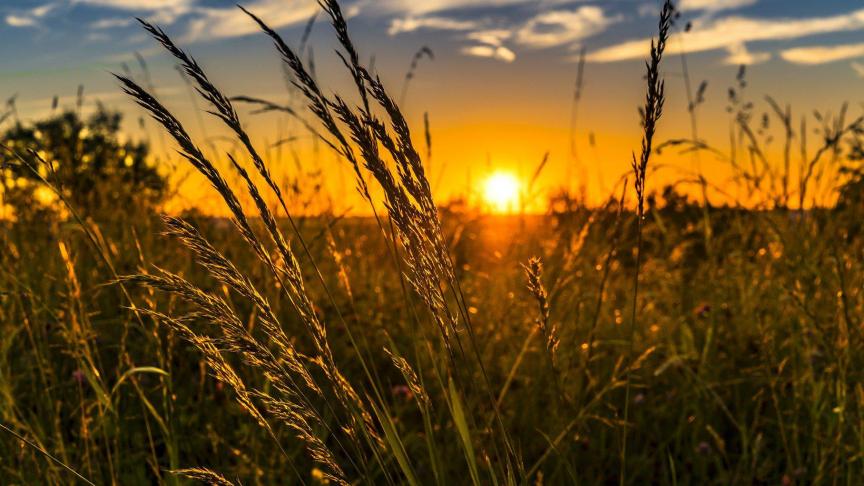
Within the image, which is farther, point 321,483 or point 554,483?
point 554,483

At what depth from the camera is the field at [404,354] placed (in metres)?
1.17

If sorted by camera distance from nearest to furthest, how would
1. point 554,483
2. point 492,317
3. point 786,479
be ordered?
point 786,479, point 554,483, point 492,317

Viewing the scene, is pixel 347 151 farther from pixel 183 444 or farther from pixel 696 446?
pixel 696 446

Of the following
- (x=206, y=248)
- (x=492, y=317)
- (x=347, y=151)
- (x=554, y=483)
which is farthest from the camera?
(x=492, y=317)

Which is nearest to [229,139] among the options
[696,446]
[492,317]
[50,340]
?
[50,340]

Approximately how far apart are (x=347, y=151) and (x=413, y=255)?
0.23 meters

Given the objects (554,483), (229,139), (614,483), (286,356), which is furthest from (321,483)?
(229,139)

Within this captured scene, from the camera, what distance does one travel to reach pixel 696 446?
278 cm

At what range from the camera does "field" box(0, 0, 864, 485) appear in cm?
117

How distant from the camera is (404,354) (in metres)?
3.66

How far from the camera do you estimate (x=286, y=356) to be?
120 cm

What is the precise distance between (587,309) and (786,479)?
1.65 m

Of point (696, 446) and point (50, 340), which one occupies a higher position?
point (50, 340)

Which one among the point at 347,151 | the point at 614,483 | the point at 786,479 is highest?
the point at 347,151
